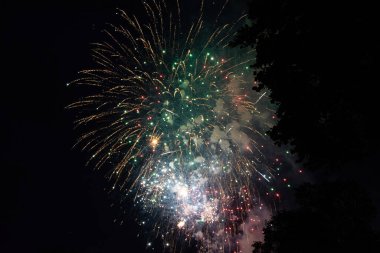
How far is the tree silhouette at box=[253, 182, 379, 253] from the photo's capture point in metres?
9.47

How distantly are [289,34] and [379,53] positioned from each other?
6.04 ft

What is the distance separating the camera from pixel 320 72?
711 centimetres

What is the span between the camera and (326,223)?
31.4ft

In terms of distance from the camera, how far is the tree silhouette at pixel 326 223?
947cm

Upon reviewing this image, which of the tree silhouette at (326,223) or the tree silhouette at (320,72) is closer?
the tree silhouette at (320,72)

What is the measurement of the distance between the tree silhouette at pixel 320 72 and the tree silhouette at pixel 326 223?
2676 millimetres

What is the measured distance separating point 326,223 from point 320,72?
15.8 feet

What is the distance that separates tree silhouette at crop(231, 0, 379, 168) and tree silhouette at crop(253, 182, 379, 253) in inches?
105

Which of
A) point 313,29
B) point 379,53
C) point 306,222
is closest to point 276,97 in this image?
point 313,29

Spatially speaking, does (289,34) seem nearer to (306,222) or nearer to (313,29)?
(313,29)

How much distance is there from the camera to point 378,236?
31.8ft

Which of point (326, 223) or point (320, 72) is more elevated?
point (320, 72)

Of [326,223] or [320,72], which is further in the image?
[326,223]

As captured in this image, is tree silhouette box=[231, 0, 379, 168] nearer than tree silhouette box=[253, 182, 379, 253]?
Yes
